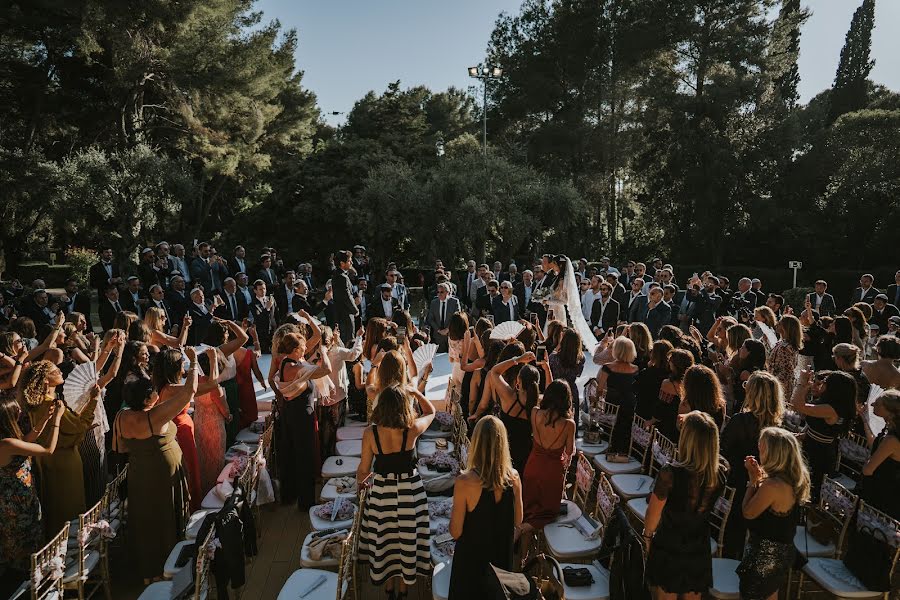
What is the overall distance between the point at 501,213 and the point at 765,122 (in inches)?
481

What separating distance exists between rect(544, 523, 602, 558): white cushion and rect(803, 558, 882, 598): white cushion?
50.2 inches

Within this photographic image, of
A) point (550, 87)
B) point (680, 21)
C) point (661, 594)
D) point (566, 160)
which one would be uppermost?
point (680, 21)

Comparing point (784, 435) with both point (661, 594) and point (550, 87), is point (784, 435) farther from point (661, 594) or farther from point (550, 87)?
point (550, 87)

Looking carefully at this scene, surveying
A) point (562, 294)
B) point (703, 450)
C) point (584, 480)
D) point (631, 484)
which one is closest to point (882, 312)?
point (562, 294)

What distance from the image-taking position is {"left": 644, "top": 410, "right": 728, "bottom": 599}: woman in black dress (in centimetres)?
313

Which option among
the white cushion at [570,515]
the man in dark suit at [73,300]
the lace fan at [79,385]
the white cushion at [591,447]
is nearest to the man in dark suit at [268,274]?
the man in dark suit at [73,300]

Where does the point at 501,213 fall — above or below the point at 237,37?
below

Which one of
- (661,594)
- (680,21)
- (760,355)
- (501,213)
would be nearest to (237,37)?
(501,213)

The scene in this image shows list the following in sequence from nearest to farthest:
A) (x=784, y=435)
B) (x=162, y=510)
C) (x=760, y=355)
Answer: (x=784, y=435)
(x=162, y=510)
(x=760, y=355)

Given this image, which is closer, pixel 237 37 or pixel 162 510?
pixel 162 510

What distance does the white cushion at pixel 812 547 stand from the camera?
3.81m

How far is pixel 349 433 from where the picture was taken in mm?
5824

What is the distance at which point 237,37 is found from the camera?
71.7 feet

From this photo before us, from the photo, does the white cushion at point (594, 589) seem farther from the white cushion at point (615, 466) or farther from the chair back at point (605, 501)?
the white cushion at point (615, 466)
